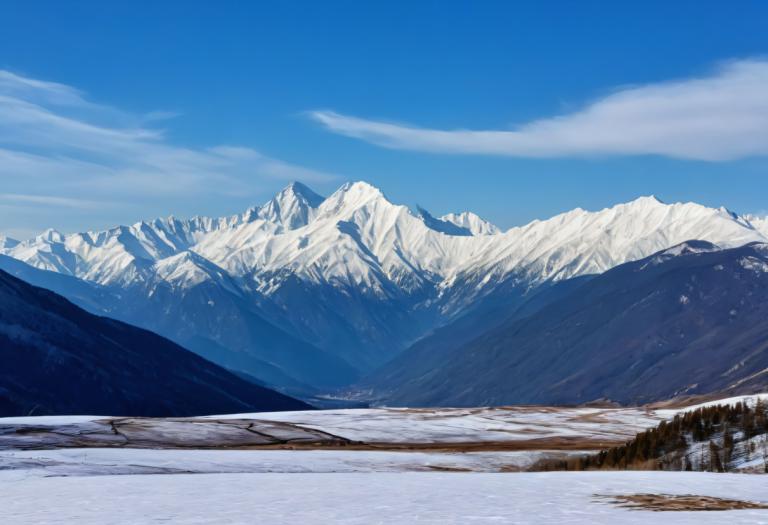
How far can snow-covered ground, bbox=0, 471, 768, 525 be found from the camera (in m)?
31.0

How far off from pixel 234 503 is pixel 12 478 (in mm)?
18814

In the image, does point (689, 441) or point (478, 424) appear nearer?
point (689, 441)

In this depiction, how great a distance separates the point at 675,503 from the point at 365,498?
11365mm

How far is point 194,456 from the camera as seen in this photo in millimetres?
69938

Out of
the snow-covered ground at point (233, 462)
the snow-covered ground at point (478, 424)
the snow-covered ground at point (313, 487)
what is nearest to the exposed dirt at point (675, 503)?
the snow-covered ground at point (313, 487)

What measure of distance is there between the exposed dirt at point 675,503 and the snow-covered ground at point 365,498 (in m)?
0.82

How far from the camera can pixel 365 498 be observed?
1452 inches

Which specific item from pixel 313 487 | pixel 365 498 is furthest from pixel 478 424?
pixel 365 498

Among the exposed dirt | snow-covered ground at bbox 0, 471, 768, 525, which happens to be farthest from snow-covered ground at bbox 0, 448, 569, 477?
the exposed dirt

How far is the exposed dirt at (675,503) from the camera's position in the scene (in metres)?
33.1

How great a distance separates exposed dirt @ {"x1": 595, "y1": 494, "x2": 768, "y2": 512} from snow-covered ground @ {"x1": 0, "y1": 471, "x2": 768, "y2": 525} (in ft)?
2.70

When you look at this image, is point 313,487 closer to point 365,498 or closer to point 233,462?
point 365,498

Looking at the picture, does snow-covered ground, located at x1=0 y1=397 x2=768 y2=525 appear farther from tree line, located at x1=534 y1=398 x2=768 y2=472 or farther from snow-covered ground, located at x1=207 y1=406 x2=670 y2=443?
snow-covered ground, located at x1=207 y1=406 x2=670 y2=443

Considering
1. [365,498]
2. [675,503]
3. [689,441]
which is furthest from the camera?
[689,441]
